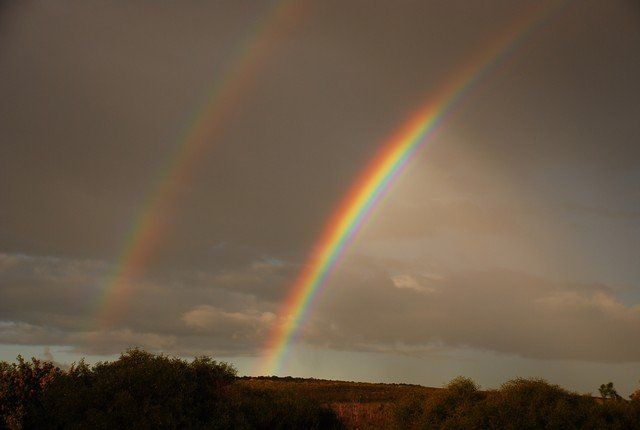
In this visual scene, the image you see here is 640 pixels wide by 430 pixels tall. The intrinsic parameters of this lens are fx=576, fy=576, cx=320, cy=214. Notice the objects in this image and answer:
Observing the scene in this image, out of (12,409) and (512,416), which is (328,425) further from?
(12,409)

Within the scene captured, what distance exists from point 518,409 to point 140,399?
2063 cm

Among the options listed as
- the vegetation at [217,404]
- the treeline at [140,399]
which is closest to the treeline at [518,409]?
the vegetation at [217,404]

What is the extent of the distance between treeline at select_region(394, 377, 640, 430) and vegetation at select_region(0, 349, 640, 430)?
2.0 inches

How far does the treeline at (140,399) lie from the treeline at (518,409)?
705 centimetres

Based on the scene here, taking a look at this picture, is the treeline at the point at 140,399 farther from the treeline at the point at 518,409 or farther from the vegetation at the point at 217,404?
the treeline at the point at 518,409

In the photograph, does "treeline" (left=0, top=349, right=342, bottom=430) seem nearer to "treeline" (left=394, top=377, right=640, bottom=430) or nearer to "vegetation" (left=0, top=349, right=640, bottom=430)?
"vegetation" (left=0, top=349, right=640, bottom=430)

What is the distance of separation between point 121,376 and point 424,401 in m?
18.2

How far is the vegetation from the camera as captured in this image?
3027 cm

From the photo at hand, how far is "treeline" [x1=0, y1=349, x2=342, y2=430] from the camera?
31094mm

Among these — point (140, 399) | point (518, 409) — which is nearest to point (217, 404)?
point (140, 399)

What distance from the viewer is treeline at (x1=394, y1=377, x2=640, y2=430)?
29438 mm

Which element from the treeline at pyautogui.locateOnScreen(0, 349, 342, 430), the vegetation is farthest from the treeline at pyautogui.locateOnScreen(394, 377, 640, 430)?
the treeline at pyautogui.locateOnScreen(0, 349, 342, 430)

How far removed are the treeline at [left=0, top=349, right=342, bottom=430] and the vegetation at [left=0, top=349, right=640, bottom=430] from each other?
2.2 inches

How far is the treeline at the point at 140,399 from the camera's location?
31094 mm
